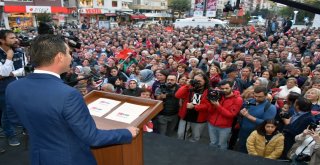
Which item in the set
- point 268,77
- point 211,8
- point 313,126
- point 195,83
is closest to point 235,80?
point 268,77

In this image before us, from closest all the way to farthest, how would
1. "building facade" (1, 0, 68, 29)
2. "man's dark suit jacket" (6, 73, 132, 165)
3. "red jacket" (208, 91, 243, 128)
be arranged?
"man's dark suit jacket" (6, 73, 132, 165) → "red jacket" (208, 91, 243, 128) → "building facade" (1, 0, 68, 29)

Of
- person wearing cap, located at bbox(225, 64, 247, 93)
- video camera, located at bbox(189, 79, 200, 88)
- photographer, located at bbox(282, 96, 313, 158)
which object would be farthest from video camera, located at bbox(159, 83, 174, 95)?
photographer, located at bbox(282, 96, 313, 158)

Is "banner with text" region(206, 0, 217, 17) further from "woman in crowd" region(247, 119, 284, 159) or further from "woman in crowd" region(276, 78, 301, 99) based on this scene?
"woman in crowd" region(247, 119, 284, 159)

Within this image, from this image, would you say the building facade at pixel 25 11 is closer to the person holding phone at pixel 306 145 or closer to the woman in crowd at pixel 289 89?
the woman in crowd at pixel 289 89

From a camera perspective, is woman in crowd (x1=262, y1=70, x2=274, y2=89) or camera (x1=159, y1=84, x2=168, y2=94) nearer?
camera (x1=159, y1=84, x2=168, y2=94)

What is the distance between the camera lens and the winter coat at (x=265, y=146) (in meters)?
3.43

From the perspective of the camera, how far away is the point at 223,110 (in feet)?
12.2

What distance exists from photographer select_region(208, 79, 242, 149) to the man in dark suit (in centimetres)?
237

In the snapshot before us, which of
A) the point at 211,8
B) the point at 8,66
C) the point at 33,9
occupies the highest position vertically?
the point at 211,8

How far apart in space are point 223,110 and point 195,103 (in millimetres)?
527

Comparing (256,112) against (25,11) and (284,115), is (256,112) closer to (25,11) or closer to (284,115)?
(284,115)

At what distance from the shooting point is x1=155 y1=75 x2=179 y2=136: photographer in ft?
14.4

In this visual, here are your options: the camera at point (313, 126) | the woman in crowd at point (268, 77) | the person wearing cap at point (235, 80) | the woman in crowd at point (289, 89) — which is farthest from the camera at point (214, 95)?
the woman in crowd at point (268, 77)

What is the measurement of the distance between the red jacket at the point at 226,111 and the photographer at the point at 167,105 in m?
0.73
